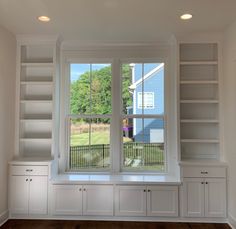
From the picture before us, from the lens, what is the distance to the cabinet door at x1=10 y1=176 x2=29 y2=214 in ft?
12.4

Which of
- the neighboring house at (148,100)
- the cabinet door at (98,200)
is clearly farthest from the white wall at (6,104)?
the neighboring house at (148,100)

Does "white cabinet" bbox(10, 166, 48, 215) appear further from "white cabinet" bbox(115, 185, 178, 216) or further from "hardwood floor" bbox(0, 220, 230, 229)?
"white cabinet" bbox(115, 185, 178, 216)

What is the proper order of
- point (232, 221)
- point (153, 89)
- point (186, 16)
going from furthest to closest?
point (153, 89) < point (232, 221) < point (186, 16)

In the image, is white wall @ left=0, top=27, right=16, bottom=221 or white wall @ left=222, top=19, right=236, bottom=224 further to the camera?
white wall @ left=0, top=27, right=16, bottom=221

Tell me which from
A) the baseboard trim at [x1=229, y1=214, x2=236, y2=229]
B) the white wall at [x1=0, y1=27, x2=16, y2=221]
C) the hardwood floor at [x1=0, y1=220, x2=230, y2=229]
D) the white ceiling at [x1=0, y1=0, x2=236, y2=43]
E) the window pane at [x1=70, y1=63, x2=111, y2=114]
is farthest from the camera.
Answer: the window pane at [x1=70, y1=63, x2=111, y2=114]

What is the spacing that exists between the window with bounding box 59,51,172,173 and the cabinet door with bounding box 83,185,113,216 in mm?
623

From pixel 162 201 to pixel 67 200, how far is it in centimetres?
137

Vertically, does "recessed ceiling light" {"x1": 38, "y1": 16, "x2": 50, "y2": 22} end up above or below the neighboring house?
above

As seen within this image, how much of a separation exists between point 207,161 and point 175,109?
2.96 feet

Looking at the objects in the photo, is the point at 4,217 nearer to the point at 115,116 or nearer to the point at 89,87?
the point at 115,116

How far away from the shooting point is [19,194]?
3.79m

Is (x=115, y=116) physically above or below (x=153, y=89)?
below

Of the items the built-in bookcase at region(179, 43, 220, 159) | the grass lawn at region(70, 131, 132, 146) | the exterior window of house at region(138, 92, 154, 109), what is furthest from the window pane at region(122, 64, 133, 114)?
the built-in bookcase at region(179, 43, 220, 159)

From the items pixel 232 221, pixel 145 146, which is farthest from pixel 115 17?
pixel 232 221
